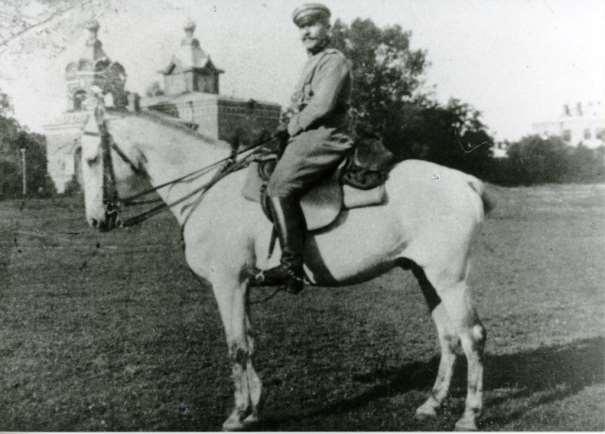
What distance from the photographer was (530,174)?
105ft

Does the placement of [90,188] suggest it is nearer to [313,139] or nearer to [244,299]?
[244,299]

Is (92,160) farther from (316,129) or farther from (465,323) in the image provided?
(465,323)

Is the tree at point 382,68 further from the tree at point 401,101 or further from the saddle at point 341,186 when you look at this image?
the saddle at point 341,186

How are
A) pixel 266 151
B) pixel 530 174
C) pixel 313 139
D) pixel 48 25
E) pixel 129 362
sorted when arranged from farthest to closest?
pixel 530 174 → pixel 48 25 → pixel 129 362 → pixel 266 151 → pixel 313 139

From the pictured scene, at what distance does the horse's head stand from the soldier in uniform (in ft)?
4.89

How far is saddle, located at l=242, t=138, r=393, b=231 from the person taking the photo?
17.2 feet

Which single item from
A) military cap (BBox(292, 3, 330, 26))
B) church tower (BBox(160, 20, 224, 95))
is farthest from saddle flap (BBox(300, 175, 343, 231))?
church tower (BBox(160, 20, 224, 95))

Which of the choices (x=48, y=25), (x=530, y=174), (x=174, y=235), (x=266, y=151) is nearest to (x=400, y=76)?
(x=530, y=174)

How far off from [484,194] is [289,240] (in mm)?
1972

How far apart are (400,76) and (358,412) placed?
28779 mm

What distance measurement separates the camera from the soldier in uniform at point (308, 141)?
5.08 metres

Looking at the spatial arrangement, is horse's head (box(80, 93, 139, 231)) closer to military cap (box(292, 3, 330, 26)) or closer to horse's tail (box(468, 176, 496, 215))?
military cap (box(292, 3, 330, 26))

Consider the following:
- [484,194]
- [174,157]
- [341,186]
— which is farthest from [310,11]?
[484,194]

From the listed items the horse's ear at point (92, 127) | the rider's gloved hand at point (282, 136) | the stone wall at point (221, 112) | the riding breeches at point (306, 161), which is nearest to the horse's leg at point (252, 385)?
the riding breeches at point (306, 161)
